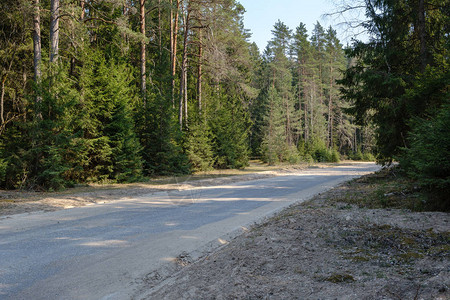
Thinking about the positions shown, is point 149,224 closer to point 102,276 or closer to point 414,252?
point 102,276

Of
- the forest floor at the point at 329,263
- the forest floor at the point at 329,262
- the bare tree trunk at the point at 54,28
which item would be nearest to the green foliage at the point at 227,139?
the bare tree trunk at the point at 54,28

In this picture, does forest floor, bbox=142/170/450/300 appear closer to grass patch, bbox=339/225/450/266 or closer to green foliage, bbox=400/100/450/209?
grass patch, bbox=339/225/450/266

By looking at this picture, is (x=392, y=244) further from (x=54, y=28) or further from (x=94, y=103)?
(x=54, y=28)

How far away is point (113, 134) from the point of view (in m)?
16.0

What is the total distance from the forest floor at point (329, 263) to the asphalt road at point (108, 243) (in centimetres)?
56

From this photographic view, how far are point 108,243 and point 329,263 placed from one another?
4060 mm

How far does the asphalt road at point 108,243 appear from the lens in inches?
150

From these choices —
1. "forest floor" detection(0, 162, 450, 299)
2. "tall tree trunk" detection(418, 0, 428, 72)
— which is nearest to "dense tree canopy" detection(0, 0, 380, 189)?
"tall tree trunk" detection(418, 0, 428, 72)

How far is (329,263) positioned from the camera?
377 centimetres

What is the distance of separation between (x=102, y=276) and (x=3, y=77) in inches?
654

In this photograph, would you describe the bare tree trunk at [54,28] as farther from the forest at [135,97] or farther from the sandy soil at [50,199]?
the sandy soil at [50,199]

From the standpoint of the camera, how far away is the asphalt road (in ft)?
12.5

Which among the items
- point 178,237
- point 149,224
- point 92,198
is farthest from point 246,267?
point 92,198

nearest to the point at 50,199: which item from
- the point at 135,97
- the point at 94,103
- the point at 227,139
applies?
the point at 94,103
